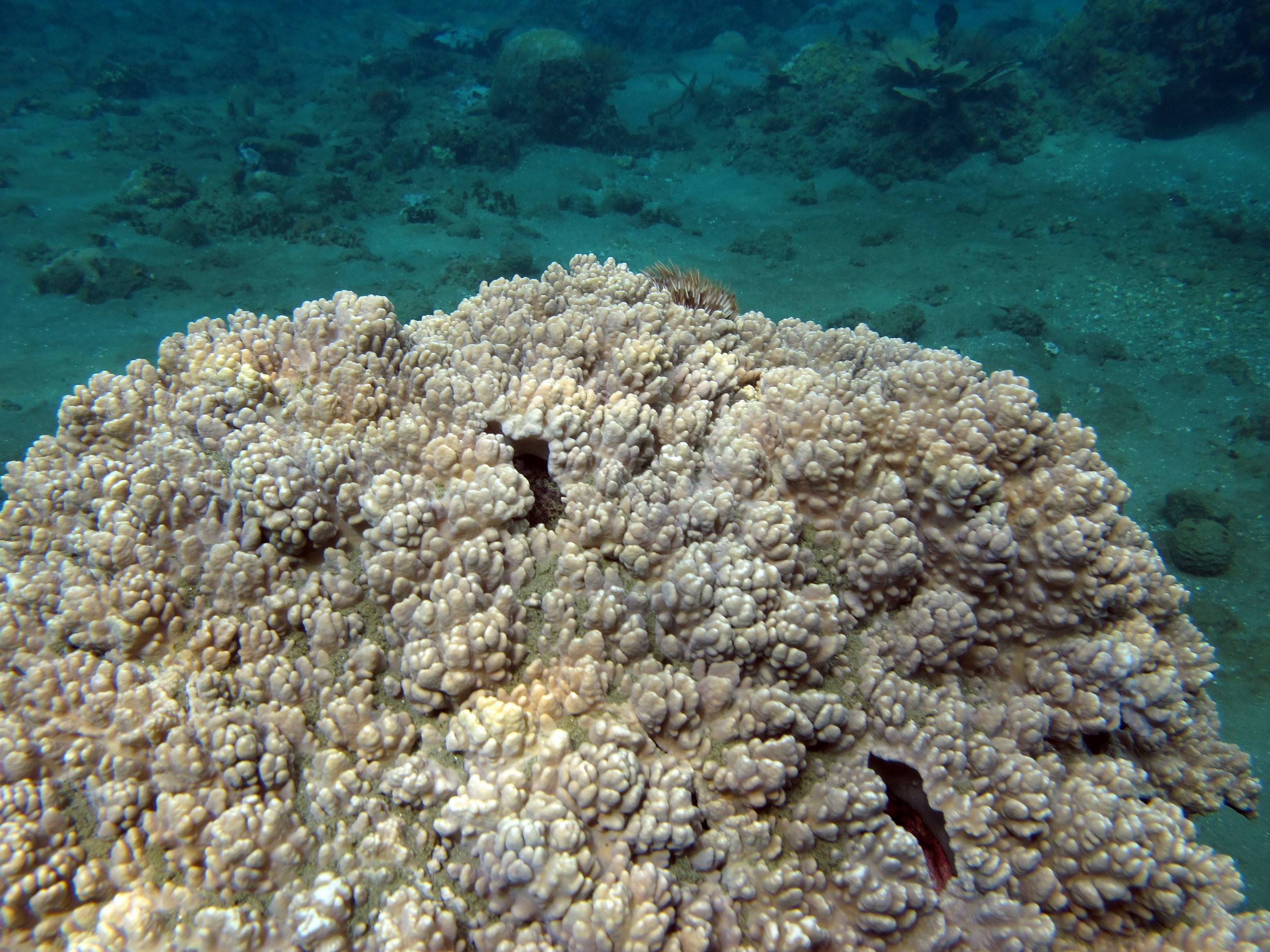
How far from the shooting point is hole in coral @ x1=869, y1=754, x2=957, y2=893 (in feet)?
7.11

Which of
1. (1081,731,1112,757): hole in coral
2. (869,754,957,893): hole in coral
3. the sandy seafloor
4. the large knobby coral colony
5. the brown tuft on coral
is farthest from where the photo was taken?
the sandy seafloor

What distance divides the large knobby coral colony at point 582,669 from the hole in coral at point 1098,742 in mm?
19

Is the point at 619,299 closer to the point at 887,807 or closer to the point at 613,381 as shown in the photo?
the point at 613,381

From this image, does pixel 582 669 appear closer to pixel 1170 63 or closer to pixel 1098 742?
pixel 1098 742

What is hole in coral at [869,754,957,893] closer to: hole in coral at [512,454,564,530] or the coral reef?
hole in coral at [512,454,564,530]

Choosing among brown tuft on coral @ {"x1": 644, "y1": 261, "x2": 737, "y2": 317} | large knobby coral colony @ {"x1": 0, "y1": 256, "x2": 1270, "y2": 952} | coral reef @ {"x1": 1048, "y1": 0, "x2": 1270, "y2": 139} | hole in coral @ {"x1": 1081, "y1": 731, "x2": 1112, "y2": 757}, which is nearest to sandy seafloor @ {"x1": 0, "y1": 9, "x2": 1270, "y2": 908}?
coral reef @ {"x1": 1048, "y1": 0, "x2": 1270, "y2": 139}

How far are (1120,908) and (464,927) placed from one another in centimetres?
212

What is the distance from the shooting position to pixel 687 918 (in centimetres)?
175

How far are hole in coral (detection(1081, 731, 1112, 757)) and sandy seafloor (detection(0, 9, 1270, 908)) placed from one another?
4.47 m

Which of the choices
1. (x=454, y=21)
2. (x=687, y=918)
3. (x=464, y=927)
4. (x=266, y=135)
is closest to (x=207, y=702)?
(x=464, y=927)

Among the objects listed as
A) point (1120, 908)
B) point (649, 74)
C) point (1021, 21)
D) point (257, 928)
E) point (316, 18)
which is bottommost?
point (257, 928)

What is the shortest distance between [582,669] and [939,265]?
531 inches

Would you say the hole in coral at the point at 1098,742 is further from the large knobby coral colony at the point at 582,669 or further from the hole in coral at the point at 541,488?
the hole in coral at the point at 541,488

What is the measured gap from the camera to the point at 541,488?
2.67 metres
